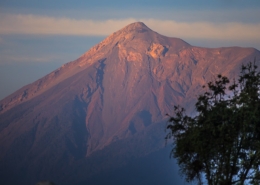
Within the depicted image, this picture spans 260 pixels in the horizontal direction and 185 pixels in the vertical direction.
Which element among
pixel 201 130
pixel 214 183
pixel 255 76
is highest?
pixel 255 76

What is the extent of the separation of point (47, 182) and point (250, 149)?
49.4ft

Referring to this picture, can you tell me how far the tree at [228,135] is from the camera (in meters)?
38.8

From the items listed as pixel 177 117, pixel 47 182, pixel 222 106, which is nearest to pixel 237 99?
pixel 222 106

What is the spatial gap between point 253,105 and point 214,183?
4908 millimetres

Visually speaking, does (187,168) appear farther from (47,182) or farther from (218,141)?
(47,182)

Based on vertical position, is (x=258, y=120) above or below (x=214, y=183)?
above

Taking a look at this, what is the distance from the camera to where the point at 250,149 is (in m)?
39.2

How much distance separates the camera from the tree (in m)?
38.8

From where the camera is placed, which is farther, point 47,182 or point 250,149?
point 250,149

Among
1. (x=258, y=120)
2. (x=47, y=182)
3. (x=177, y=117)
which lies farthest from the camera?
(x=177, y=117)

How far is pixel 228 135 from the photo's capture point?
38969 mm

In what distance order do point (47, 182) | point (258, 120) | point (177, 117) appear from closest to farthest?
point (47, 182) < point (258, 120) < point (177, 117)

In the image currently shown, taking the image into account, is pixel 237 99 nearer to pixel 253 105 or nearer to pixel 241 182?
pixel 253 105

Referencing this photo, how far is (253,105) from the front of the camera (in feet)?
129
